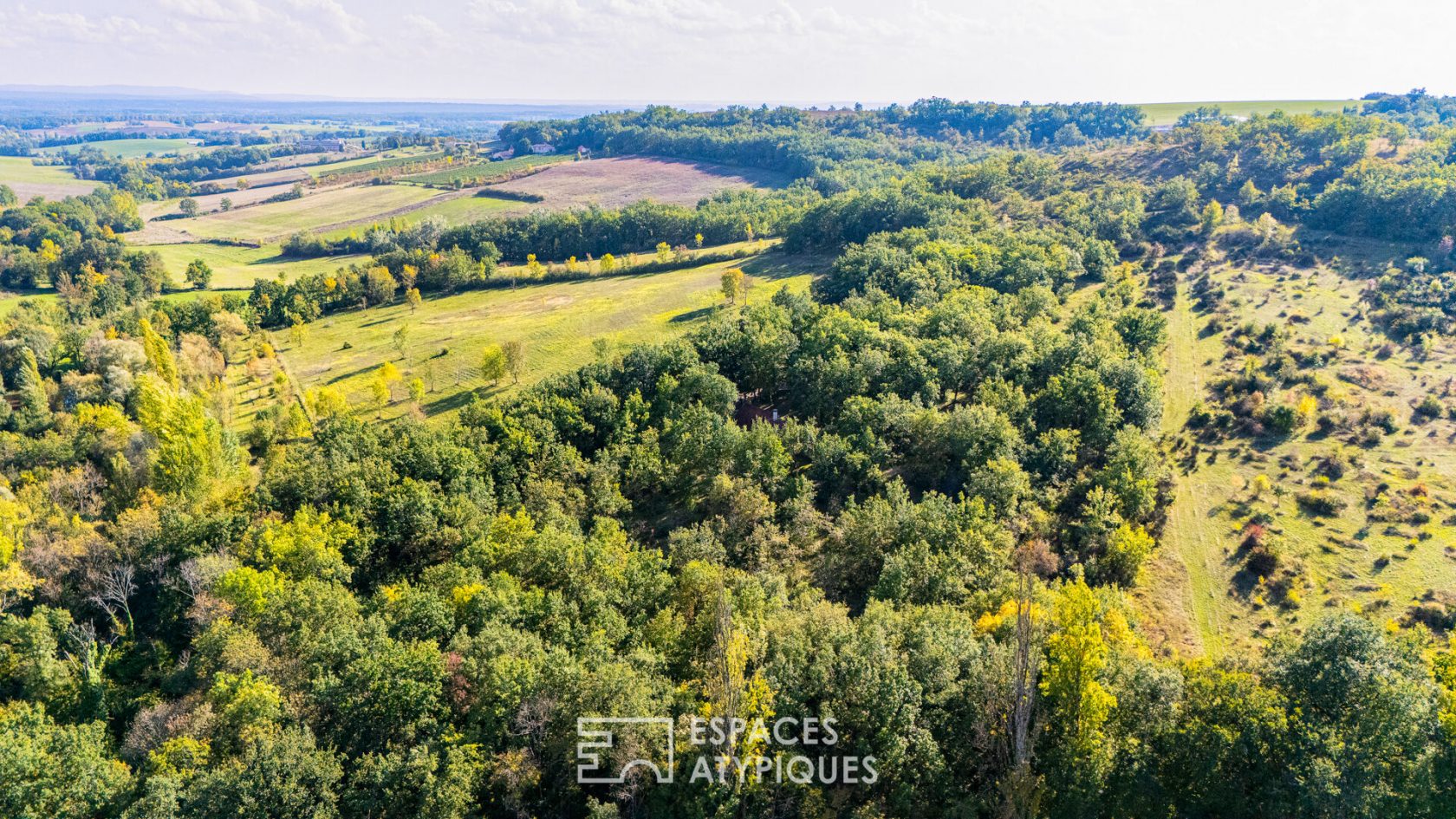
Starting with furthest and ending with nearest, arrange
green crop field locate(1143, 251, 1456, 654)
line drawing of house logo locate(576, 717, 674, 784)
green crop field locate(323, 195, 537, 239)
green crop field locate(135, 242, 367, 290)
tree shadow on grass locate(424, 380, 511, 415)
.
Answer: green crop field locate(323, 195, 537, 239)
green crop field locate(135, 242, 367, 290)
tree shadow on grass locate(424, 380, 511, 415)
green crop field locate(1143, 251, 1456, 654)
line drawing of house logo locate(576, 717, 674, 784)

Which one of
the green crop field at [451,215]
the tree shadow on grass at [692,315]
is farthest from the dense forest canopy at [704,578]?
the green crop field at [451,215]

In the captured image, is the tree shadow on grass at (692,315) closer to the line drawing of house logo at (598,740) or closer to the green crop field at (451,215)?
the green crop field at (451,215)

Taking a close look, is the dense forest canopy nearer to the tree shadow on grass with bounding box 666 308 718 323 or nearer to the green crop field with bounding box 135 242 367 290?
the tree shadow on grass with bounding box 666 308 718 323

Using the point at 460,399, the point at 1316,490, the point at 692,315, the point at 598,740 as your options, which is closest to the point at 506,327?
the point at 460,399

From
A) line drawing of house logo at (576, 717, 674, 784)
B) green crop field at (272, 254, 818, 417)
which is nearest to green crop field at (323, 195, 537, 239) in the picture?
green crop field at (272, 254, 818, 417)

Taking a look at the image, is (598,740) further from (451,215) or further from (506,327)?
(451,215)

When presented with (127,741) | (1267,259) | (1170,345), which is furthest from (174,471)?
(1267,259)
